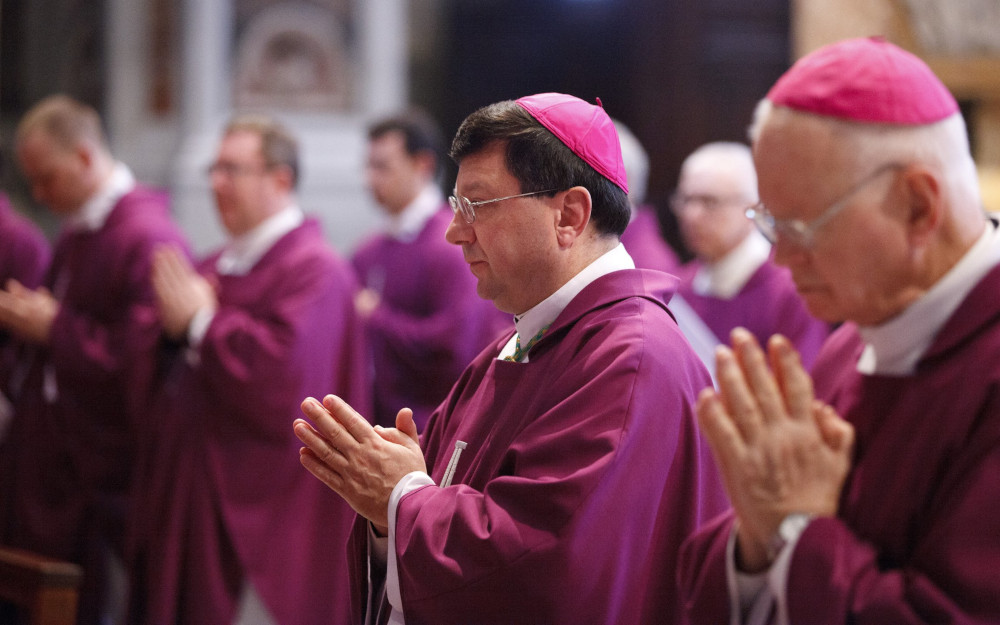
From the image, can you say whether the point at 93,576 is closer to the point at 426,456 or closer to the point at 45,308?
the point at 45,308

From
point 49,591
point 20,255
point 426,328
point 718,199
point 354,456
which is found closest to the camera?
point 354,456

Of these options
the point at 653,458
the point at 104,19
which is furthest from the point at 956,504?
the point at 104,19

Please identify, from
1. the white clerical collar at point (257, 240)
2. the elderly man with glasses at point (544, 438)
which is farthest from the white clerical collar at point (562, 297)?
the white clerical collar at point (257, 240)

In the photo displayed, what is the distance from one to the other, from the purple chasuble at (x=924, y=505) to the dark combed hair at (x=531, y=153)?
2.87ft

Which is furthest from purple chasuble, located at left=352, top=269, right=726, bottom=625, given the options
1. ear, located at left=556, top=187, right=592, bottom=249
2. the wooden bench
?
the wooden bench

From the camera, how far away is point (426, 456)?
2.56 meters

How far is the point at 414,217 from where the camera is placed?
20.0 ft

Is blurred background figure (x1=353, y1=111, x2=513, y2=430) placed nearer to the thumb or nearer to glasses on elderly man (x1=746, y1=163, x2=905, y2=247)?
the thumb

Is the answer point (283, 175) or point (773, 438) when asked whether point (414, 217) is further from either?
point (773, 438)

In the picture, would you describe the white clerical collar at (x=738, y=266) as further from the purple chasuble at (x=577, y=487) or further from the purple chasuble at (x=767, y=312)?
Result: the purple chasuble at (x=577, y=487)

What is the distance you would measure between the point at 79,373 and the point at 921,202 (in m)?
4.30

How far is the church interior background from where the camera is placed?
6.98m

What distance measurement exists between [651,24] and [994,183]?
3.15 meters

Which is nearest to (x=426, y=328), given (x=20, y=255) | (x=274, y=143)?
(x=274, y=143)
